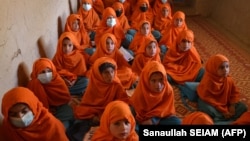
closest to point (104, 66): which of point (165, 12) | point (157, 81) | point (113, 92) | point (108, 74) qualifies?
point (108, 74)

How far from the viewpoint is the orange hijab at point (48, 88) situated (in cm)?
287

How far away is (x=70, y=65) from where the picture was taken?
3.68m

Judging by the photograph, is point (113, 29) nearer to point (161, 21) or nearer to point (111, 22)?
point (111, 22)

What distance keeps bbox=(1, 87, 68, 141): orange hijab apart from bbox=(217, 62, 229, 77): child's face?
168cm

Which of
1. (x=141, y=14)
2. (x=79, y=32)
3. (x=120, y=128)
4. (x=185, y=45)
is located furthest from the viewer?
(x=141, y=14)

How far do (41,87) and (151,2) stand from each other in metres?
4.52

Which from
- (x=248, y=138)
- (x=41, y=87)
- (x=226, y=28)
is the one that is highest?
(x=248, y=138)

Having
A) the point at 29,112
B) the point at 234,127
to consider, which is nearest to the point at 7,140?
the point at 29,112

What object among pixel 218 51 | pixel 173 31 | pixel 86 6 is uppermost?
pixel 86 6

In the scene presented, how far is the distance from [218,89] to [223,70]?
221 mm

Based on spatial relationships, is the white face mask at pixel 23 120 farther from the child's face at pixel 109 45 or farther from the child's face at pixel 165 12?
the child's face at pixel 165 12

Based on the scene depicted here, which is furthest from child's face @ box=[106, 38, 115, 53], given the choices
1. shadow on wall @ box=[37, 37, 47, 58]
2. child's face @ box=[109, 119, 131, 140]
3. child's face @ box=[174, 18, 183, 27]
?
child's face @ box=[109, 119, 131, 140]

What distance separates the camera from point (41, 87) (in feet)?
9.42

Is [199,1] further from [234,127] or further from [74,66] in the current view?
[234,127]
